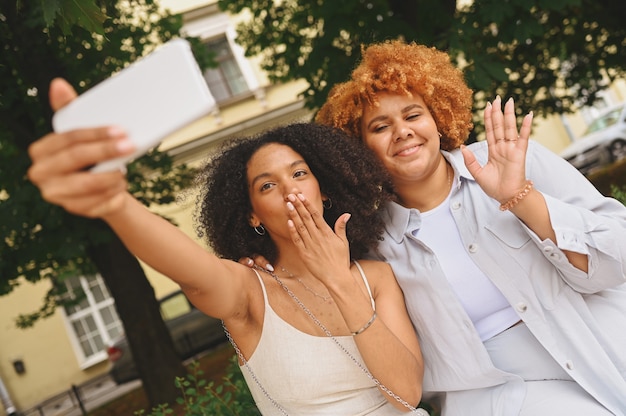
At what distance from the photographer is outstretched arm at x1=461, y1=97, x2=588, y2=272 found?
7.15ft

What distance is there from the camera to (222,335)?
11.3 meters

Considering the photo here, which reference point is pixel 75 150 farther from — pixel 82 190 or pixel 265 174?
pixel 265 174

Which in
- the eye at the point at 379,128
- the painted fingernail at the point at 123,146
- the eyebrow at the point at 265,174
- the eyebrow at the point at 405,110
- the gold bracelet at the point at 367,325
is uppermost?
the eyebrow at the point at 405,110

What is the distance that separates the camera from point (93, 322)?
52.7 ft

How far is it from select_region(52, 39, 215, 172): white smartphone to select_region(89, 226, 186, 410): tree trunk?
620 centimetres

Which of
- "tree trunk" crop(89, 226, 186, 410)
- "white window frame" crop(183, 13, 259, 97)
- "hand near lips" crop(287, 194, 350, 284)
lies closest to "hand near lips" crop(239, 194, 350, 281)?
"hand near lips" crop(287, 194, 350, 284)

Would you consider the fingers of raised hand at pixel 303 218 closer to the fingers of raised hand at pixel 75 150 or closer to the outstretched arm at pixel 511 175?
the outstretched arm at pixel 511 175

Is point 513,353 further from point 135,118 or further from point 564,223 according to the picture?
point 135,118

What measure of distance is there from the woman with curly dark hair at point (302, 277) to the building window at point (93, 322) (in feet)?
46.1

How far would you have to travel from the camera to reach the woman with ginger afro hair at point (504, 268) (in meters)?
2.19

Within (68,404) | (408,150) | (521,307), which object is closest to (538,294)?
(521,307)

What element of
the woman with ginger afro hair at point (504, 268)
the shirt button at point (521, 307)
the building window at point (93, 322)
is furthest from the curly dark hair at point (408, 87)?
the building window at point (93, 322)

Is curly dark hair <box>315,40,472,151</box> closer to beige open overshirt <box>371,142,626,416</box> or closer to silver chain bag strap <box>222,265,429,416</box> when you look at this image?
beige open overshirt <box>371,142,626,416</box>

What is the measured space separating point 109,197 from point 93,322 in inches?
631
